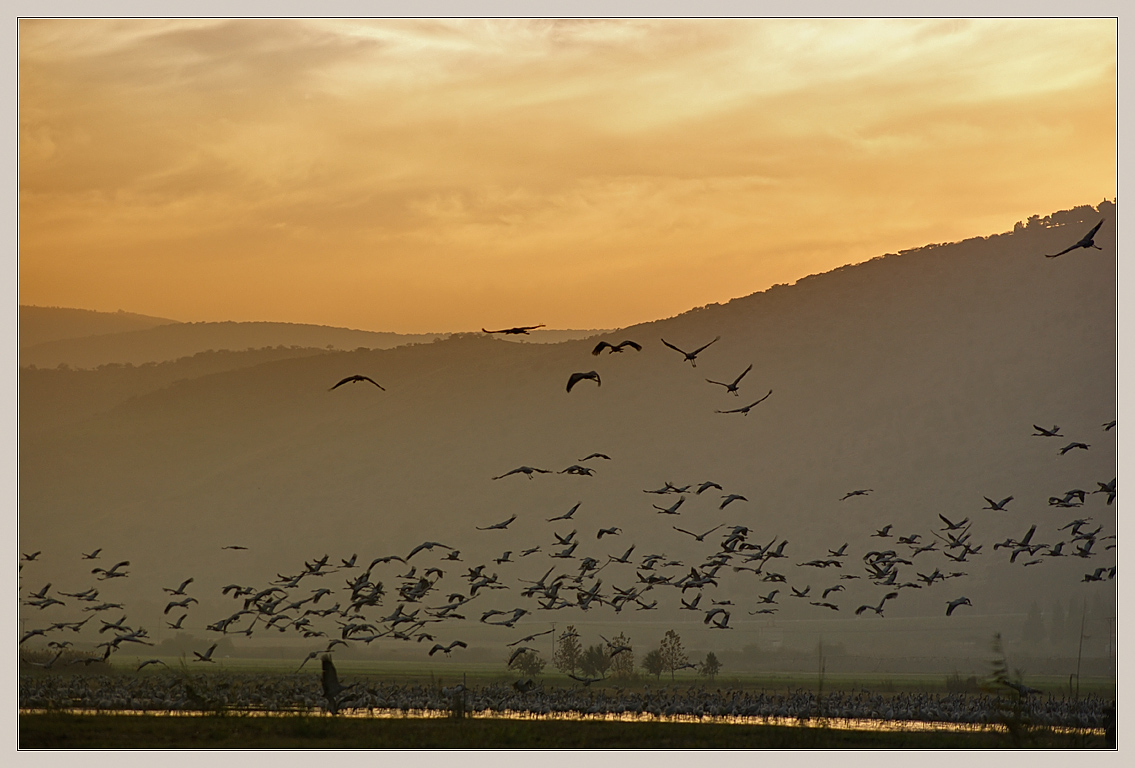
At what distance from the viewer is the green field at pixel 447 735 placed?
4731 cm

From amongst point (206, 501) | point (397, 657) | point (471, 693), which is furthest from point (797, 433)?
point (471, 693)

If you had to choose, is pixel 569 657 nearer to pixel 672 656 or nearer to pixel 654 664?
pixel 654 664

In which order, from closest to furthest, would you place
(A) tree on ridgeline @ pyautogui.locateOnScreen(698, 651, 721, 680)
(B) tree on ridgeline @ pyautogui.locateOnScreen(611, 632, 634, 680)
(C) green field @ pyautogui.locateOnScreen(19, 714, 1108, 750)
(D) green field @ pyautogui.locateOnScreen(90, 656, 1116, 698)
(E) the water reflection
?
(C) green field @ pyautogui.locateOnScreen(19, 714, 1108, 750) < (E) the water reflection < (D) green field @ pyautogui.locateOnScreen(90, 656, 1116, 698) < (B) tree on ridgeline @ pyautogui.locateOnScreen(611, 632, 634, 680) < (A) tree on ridgeline @ pyautogui.locateOnScreen(698, 651, 721, 680)

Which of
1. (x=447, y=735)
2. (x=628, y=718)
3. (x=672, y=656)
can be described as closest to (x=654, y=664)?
(x=672, y=656)

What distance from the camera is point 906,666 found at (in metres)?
166

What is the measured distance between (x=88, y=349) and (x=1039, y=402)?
120671 millimetres

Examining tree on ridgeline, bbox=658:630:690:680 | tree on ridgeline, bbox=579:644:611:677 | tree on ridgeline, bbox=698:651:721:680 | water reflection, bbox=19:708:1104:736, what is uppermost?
water reflection, bbox=19:708:1104:736

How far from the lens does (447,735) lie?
4991cm

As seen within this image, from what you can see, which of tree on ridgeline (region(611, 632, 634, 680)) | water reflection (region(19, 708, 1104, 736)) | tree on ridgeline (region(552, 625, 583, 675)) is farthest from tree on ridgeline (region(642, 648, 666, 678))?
water reflection (region(19, 708, 1104, 736))

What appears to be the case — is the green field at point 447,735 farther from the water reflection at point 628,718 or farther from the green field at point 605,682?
the green field at point 605,682

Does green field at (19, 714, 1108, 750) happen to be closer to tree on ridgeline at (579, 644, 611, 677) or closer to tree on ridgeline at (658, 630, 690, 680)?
tree on ridgeline at (579, 644, 611, 677)

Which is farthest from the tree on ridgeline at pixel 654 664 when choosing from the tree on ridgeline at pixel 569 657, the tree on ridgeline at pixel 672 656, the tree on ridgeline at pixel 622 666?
the tree on ridgeline at pixel 569 657

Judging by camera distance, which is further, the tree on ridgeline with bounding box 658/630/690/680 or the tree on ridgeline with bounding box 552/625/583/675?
the tree on ridgeline with bounding box 658/630/690/680

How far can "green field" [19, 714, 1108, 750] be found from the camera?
47.3 m
